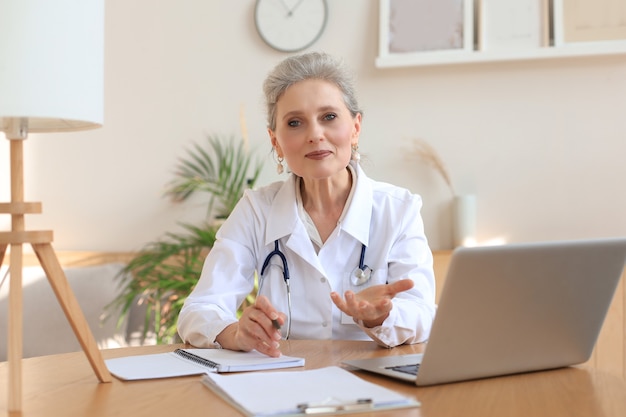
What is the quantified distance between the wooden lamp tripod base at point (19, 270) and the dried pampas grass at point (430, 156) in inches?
92.3

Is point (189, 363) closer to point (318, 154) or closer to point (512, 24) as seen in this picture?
point (318, 154)

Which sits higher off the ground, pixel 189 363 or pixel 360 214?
pixel 360 214

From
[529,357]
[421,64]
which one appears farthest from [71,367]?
[421,64]

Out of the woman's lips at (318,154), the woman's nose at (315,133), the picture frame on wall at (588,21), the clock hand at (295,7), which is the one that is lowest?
the woman's lips at (318,154)

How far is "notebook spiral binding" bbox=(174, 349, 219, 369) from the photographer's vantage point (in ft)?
5.15

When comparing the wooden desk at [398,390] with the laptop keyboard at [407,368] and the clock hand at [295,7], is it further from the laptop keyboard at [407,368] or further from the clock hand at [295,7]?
the clock hand at [295,7]

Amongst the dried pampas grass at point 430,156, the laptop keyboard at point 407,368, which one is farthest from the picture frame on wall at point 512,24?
the laptop keyboard at point 407,368

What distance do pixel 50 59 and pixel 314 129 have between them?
103 centimetres

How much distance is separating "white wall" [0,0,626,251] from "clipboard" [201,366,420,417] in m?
2.01

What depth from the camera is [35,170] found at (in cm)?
415

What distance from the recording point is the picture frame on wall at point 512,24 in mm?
3453

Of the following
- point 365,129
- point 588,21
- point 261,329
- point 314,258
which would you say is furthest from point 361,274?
point 588,21

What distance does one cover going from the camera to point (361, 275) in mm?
2170

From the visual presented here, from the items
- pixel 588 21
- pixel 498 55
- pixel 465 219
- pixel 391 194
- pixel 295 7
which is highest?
pixel 295 7
